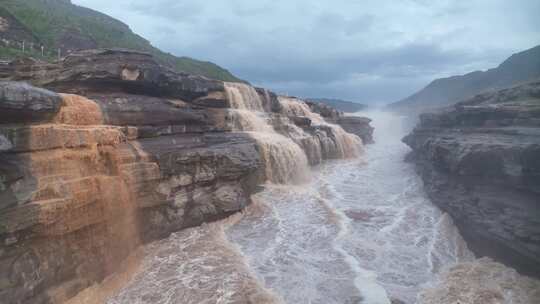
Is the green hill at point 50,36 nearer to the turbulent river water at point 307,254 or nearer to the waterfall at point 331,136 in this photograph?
the waterfall at point 331,136

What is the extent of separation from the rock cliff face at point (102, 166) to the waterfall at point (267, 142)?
102mm

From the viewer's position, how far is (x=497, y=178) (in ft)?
34.4

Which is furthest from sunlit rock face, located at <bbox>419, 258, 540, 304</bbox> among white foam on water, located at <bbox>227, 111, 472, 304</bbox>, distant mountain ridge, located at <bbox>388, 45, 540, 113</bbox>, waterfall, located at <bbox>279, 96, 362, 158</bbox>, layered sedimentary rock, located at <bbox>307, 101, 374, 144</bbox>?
distant mountain ridge, located at <bbox>388, 45, 540, 113</bbox>

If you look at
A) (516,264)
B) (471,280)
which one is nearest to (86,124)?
(471,280)

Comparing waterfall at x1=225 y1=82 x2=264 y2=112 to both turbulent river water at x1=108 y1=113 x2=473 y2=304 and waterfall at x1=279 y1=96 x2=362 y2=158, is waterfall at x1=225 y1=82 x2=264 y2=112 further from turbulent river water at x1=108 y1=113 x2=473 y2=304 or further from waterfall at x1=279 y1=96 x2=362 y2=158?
turbulent river water at x1=108 y1=113 x2=473 y2=304

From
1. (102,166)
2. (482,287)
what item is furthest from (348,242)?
(102,166)

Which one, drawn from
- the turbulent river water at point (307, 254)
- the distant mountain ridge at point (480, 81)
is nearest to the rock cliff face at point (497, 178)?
the turbulent river water at point (307, 254)

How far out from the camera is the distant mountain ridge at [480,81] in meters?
67.1

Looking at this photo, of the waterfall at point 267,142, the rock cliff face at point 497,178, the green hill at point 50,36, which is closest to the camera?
the rock cliff face at point 497,178

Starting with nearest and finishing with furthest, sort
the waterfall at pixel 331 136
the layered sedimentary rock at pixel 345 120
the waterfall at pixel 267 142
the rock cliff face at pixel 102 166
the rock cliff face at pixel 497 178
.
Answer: the rock cliff face at pixel 102 166, the rock cliff face at pixel 497 178, the waterfall at pixel 267 142, the waterfall at pixel 331 136, the layered sedimentary rock at pixel 345 120

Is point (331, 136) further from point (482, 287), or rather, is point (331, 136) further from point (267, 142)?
point (482, 287)

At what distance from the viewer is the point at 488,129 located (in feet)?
43.6

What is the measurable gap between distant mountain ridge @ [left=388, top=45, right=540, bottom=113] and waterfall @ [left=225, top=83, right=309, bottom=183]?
33041mm

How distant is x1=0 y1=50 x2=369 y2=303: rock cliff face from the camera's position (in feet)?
21.7
